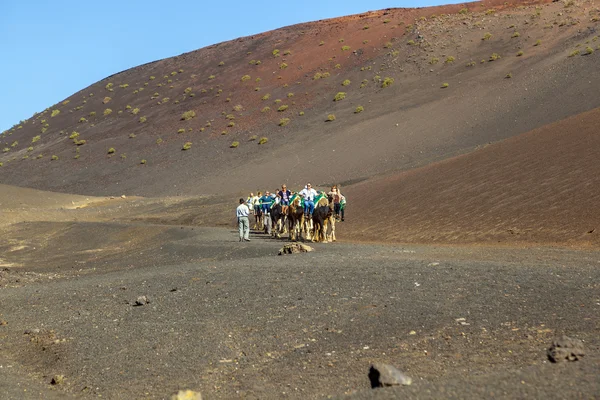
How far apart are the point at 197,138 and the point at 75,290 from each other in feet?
219

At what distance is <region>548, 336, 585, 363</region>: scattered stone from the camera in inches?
355

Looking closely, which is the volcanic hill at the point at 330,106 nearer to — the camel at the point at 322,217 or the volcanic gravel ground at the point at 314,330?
the camel at the point at 322,217

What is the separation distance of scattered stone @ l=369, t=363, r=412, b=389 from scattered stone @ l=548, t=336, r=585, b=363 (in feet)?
5.29

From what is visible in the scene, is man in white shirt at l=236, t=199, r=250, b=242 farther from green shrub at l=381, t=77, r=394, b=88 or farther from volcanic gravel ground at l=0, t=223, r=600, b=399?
green shrub at l=381, t=77, r=394, b=88

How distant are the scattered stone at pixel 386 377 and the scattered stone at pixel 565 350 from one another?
1.61 metres

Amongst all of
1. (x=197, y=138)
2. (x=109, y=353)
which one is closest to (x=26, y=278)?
(x=109, y=353)

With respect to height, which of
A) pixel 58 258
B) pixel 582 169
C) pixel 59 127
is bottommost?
pixel 58 258

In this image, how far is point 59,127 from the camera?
4178 inches

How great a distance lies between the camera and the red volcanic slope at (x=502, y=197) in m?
27.5

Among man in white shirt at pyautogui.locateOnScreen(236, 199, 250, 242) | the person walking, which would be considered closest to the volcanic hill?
the person walking

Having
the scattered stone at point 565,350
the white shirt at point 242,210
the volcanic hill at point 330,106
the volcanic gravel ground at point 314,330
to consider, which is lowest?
the volcanic gravel ground at point 314,330

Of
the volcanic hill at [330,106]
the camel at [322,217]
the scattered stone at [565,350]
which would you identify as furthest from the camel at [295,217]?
the scattered stone at [565,350]

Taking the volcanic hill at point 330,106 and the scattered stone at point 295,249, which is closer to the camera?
the scattered stone at point 295,249

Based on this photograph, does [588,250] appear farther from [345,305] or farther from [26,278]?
[26,278]
